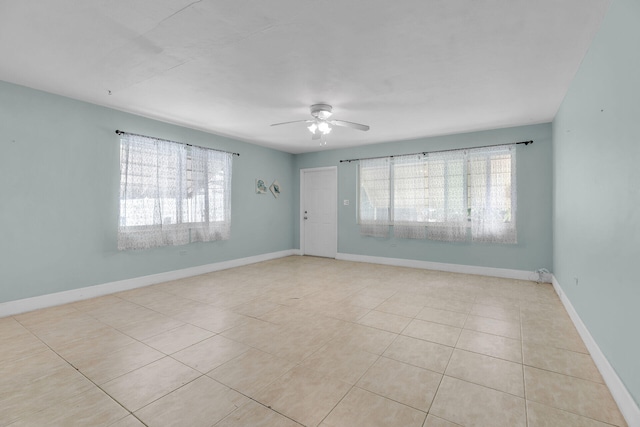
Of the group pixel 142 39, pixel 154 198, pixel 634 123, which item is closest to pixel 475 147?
pixel 634 123

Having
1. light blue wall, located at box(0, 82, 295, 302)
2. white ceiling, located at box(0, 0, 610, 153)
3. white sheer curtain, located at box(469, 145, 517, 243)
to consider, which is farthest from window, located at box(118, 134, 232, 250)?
white sheer curtain, located at box(469, 145, 517, 243)

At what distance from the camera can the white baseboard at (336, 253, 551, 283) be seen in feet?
16.1

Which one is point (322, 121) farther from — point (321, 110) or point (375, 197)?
point (375, 197)

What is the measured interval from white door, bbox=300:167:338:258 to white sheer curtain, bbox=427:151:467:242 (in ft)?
7.27

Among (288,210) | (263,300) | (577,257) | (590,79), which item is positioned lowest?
(263,300)

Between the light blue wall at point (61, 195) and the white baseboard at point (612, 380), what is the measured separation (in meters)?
5.29

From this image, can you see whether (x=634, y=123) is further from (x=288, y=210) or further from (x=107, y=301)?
(x=288, y=210)

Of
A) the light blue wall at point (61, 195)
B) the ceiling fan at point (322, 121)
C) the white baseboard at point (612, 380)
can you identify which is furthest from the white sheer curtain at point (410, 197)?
the light blue wall at point (61, 195)

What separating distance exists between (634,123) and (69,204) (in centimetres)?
545

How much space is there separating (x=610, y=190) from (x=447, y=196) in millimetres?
3437

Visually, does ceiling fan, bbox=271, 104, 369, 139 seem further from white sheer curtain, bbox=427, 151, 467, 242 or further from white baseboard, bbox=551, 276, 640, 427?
white baseboard, bbox=551, 276, 640, 427

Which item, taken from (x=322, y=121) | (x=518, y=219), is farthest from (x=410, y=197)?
(x=322, y=121)

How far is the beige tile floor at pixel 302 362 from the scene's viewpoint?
1761mm

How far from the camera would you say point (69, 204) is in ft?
12.4
